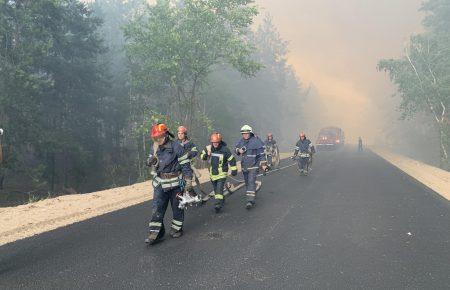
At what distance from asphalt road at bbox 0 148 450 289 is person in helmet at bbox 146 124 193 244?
1.81 feet

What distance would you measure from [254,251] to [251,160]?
4051 millimetres

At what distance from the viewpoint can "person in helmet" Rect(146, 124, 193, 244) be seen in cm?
643

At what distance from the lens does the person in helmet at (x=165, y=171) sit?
643 centimetres

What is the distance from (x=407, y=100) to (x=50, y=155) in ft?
90.6

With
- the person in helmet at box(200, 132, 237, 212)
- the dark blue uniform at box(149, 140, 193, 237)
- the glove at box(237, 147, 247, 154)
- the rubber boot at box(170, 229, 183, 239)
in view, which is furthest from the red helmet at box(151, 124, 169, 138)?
the glove at box(237, 147, 247, 154)

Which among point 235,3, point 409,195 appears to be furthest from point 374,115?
point 409,195

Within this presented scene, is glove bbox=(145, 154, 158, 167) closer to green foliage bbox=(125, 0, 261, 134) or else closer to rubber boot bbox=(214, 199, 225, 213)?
rubber boot bbox=(214, 199, 225, 213)

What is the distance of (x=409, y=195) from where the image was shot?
1107 cm

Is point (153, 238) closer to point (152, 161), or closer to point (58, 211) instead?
point (152, 161)

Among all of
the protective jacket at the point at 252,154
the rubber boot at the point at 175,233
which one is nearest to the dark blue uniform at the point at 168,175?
the rubber boot at the point at 175,233

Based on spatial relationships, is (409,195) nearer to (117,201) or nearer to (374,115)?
Result: (117,201)

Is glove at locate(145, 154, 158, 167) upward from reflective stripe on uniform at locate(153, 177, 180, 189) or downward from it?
upward

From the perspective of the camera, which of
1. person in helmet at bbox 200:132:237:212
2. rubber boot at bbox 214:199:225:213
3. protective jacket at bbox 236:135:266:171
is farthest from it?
protective jacket at bbox 236:135:266:171

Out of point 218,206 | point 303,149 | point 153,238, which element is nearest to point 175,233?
point 153,238
